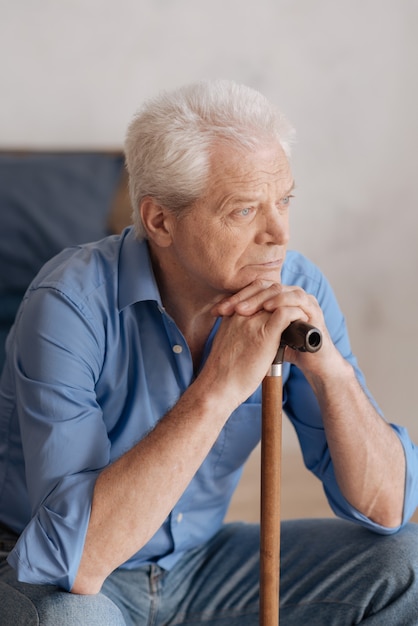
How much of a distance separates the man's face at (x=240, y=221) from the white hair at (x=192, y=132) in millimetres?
22

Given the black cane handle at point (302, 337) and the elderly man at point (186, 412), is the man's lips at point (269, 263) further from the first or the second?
the black cane handle at point (302, 337)

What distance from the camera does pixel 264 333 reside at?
1515 mm

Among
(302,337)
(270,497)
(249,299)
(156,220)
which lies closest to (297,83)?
(156,220)

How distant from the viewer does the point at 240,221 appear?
1.59 meters

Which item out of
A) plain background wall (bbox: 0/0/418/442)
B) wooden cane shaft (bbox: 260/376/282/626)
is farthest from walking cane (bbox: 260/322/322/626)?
plain background wall (bbox: 0/0/418/442)

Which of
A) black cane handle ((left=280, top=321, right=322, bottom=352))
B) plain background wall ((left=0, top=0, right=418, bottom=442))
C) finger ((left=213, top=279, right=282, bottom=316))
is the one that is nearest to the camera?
black cane handle ((left=280, top=321, right=322, bottom=352))

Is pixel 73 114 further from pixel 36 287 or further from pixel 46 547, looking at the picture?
pixel 46 547

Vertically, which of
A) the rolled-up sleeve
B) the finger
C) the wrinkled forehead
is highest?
the wrinkled forehead

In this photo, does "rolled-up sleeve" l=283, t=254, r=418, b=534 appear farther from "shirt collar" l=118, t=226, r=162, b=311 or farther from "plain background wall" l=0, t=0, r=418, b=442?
"plain background wall" l=0, t=0, r=418, b=442

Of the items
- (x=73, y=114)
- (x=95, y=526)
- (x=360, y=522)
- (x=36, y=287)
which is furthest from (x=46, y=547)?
(x=73, y=114)

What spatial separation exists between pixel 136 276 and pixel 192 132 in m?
0.27

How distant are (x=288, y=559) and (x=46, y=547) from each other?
51cm

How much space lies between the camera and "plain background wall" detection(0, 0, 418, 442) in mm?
2828

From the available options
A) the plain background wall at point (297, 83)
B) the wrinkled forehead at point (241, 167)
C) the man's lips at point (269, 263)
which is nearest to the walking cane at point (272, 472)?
the man's lips at point (269, 263)
